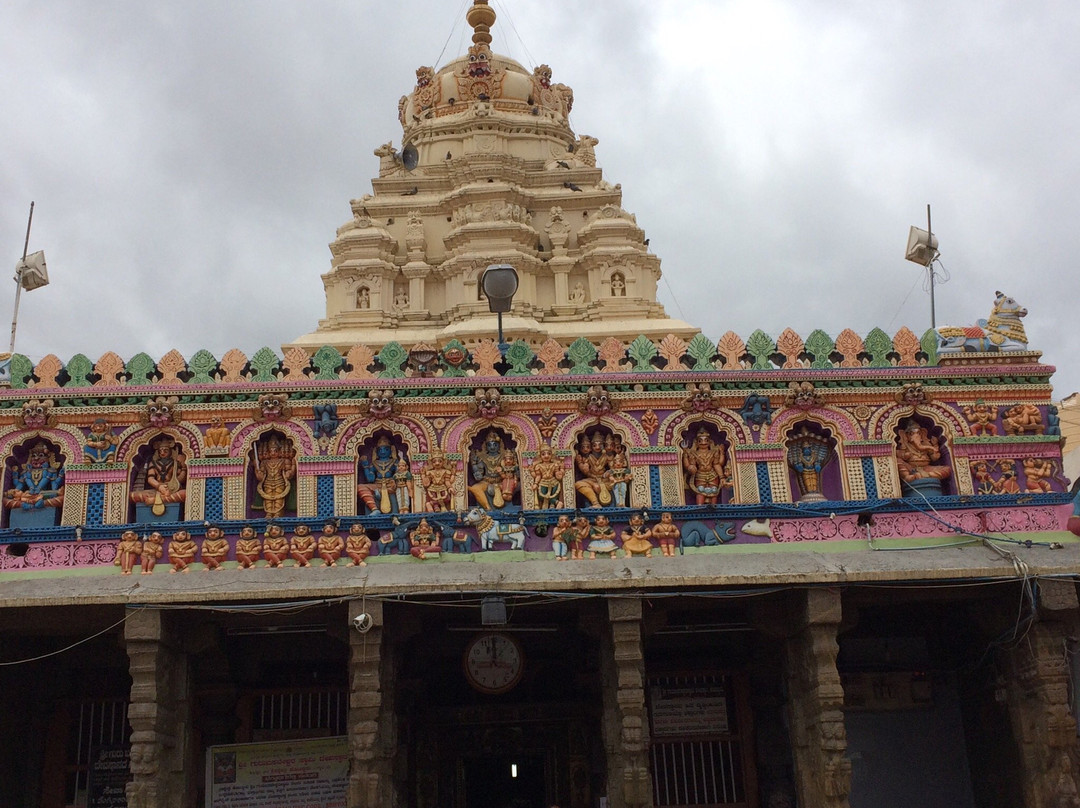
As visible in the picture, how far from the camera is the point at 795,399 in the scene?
13359mm

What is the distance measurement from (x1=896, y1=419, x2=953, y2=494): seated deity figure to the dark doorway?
6176 mm

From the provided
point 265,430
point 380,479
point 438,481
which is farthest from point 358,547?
point 265,430

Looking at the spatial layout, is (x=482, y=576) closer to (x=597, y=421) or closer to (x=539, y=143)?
(x=597, y=421)

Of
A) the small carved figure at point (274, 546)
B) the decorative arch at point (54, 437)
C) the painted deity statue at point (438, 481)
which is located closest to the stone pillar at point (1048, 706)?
the painted deity statue at point (438, 481)

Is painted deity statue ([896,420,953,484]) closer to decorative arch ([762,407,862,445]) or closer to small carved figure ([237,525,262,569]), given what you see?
decorative arch ([762,407,862,445])

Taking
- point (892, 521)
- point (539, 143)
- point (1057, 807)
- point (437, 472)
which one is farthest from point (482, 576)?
point (539, 143)

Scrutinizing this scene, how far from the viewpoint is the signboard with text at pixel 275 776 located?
514 inches

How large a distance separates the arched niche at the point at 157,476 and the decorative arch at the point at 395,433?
1.83 metres

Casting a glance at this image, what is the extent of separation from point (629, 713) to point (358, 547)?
11.4 feet

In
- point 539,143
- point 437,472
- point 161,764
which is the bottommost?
point 161,764

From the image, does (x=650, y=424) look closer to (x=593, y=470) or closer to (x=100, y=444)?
(x=593, y=470)

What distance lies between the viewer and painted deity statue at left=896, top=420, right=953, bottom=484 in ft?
43.2

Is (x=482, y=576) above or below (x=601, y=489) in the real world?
below

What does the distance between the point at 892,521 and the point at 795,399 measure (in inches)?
70.3
